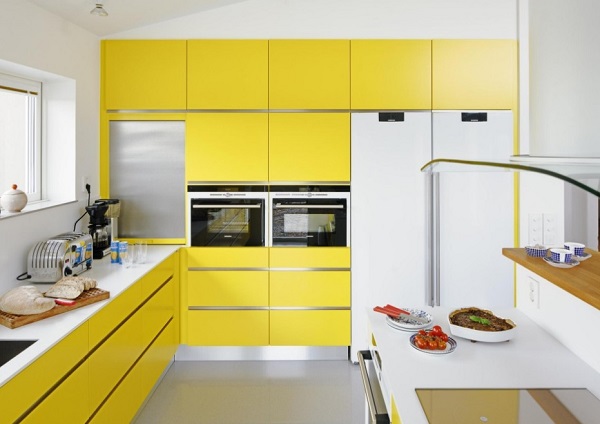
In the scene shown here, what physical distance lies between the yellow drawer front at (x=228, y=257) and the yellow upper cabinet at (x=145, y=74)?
45.4 inches

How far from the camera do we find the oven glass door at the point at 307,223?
4.05m

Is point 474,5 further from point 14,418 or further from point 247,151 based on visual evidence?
point 14,418

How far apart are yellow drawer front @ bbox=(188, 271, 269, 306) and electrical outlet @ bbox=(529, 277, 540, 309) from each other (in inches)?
85.3

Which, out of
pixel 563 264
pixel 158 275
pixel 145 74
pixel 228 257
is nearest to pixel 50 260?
pixel 158 275

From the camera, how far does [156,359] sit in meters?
3.48

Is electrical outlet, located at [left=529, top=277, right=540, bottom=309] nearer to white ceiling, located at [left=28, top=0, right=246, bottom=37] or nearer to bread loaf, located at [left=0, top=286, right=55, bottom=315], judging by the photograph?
bread loaf, located at [left=0, top=286, right=55, bottom=315]

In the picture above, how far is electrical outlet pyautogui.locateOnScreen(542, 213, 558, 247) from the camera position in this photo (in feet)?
8.28

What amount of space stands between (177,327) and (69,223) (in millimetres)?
1159

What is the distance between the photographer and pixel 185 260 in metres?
4.06

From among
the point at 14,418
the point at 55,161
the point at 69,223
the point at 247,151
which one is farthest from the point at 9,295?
the point at 247,151

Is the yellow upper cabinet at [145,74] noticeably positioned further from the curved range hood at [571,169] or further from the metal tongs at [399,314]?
the curved range hood at [571,169]

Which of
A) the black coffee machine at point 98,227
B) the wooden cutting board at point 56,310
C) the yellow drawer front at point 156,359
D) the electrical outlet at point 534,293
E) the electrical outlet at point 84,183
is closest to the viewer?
the wooden cutting board at point 56,310

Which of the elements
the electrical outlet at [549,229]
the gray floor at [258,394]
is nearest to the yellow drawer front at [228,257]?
the gray floor at [258,394]

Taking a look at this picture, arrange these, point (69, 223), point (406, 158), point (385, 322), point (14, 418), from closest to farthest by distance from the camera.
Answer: point (14, 418)
point (385, 322)
point (69, 223)
point (406, 158)
